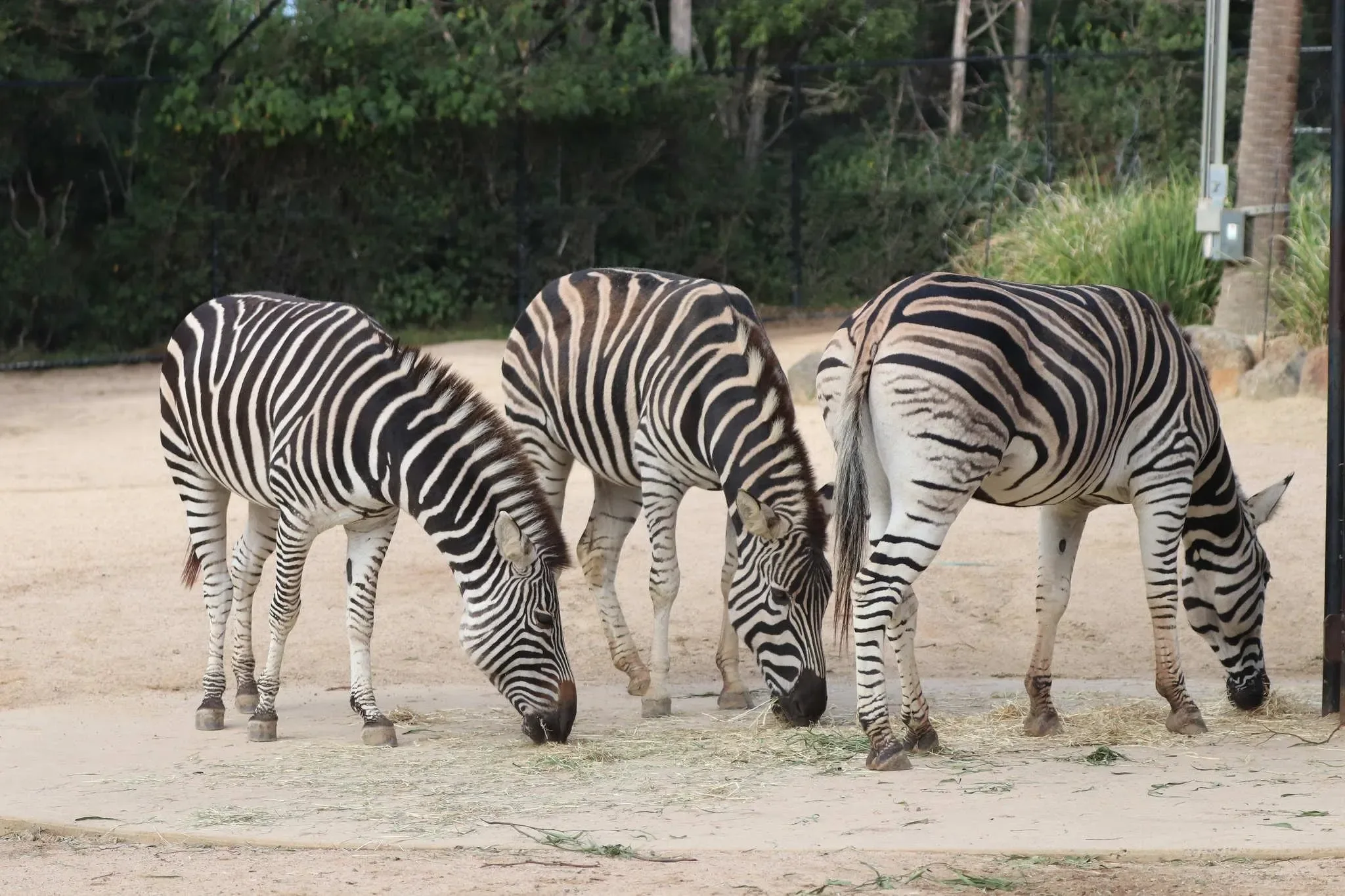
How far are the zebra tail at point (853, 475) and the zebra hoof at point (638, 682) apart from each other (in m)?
1.46

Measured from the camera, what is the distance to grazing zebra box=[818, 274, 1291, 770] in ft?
17.4

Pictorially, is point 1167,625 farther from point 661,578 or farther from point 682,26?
point 682,26

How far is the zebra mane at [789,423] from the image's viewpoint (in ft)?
19.6

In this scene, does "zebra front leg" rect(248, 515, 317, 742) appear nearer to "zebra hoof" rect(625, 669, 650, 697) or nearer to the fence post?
"zebra hoof" rect(625, 669, 650, 697)

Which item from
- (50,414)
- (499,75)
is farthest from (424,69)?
(50,414)

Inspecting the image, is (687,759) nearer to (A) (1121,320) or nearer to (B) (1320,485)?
(A) (1121,320)

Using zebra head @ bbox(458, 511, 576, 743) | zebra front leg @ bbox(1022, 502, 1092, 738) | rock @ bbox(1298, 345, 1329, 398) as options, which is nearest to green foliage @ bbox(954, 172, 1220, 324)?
rock @ bbox(1298, 345, 1329, 398)

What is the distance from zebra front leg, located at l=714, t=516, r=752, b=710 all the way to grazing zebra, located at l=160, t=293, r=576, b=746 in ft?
3.14

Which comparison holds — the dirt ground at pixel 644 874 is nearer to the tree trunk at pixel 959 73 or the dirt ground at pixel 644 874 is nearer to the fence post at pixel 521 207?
the fence post at pixel 521 207

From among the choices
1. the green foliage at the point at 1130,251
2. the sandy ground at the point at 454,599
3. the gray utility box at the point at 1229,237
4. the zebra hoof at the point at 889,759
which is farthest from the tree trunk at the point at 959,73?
the zebra hoof at the point at 889,759

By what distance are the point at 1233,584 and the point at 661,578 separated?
2.09 meters

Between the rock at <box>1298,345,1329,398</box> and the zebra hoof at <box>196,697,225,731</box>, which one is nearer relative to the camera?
the zebra hoof at <box>196,697,225,731</box>

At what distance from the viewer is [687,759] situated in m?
5.64

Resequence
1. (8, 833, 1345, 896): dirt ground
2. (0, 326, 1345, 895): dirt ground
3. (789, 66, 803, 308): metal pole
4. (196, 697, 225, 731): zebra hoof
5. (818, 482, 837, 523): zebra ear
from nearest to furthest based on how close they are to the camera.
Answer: (8, 833, 1345, 896): dirt ground, (0, 326, 1345, 895): dirt ground, (818, 482, 837, 523): zebra ear, (196, 697, 225, 731): zebra hoof, (789, 66, 803, 308): metal pole
